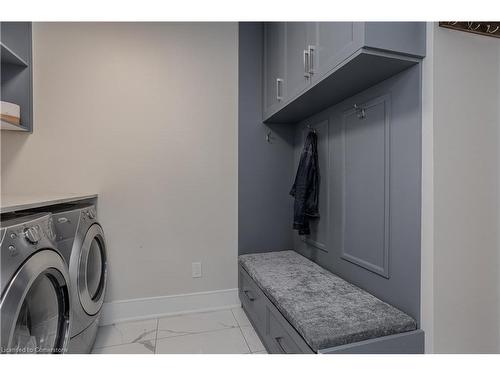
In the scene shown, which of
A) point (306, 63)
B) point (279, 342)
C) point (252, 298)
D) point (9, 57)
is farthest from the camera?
point (252, 298)

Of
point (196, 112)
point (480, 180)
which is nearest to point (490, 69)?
point (480, 180)

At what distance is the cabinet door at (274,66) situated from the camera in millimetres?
1956

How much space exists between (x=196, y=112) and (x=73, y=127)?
0.92 m

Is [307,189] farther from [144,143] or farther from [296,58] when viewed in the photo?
[144,143]

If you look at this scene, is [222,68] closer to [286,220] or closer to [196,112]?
[196,112]

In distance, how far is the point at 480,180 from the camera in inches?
48.5

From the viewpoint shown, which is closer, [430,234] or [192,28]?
[430,234]

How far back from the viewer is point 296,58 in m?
1.73

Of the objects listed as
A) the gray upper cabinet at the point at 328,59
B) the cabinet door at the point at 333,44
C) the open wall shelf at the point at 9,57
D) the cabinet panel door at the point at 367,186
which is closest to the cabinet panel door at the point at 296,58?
the gray upper cabinet at the point at 328,59

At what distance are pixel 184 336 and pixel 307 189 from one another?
53.5 inches

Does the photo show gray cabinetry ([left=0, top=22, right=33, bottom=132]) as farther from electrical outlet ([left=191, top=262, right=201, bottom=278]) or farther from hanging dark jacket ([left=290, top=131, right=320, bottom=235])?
hanging dark jacket ([left=290, top=131, right=320, bottom=235])

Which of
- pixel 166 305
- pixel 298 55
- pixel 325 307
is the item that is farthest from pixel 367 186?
pixel 166 305

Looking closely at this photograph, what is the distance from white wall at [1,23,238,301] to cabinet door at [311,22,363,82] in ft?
3.33

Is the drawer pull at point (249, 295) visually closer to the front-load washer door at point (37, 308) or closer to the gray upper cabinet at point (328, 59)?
the front-load washer door at point (37, 308)
